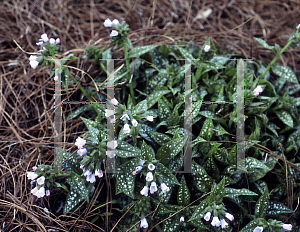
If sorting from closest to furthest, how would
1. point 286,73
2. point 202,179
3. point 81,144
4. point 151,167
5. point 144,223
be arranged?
point 81,144 → point 151,167 → point 144,223 → point 202,179 → point 286,73

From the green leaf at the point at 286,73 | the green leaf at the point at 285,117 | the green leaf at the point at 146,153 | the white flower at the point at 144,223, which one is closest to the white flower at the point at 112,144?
the green leaf at the point at 146,153

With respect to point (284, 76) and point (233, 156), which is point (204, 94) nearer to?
point (233, 156)

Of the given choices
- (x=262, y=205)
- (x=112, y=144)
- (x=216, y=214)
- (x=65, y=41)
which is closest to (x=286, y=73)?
(x=262, y=205)

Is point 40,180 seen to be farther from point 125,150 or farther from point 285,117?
point 285,117

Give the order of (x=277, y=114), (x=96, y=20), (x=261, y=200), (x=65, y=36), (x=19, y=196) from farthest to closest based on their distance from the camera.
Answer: (x=96, y=20), (x=65, y=36), (x=277, y=114), (x=19, y=196), (x=261, y=200)

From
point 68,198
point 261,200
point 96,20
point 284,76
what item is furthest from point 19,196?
point 284,76

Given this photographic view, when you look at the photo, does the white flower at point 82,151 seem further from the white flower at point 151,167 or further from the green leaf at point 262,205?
the green leaf at point 262,205
